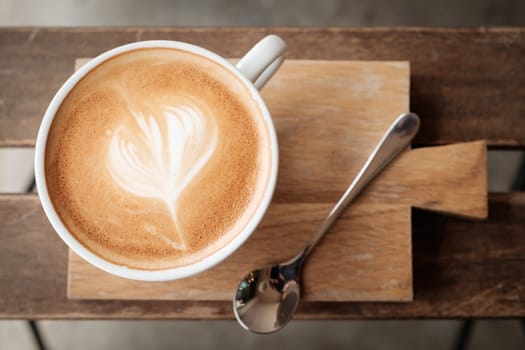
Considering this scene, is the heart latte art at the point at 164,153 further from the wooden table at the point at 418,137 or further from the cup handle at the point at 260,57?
the wooden table at the point at 418,137

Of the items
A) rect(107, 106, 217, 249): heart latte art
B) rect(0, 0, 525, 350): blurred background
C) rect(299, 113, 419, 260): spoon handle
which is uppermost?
rect(107, 106, 217, 249): heart latte art

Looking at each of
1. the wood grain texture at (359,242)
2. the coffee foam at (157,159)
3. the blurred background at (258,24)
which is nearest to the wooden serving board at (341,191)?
the wood grain texture at (359,242)

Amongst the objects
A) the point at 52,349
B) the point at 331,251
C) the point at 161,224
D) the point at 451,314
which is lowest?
the point at 52,349

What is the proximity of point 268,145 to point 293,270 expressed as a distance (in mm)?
174

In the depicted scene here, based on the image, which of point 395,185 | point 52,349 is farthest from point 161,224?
point 52,349

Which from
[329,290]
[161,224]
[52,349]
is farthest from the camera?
[52,349]

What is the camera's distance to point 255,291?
653 millimetres

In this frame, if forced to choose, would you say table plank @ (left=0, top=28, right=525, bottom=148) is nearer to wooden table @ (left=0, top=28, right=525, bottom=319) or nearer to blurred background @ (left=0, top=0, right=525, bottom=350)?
wooden table @ (left=0, top=28, right=525, bottom=319)

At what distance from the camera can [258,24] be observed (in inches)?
50.1

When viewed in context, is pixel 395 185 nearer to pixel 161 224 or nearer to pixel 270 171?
pixel 270 171

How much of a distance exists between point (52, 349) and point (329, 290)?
0.82 meters

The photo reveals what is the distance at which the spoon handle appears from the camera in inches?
25.2

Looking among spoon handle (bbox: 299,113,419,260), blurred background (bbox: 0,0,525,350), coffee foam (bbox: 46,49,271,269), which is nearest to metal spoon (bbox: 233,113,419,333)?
spoon handle (bbox: 299,113,419,260)

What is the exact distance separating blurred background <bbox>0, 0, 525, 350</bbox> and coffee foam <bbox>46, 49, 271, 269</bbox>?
2.30 ft
